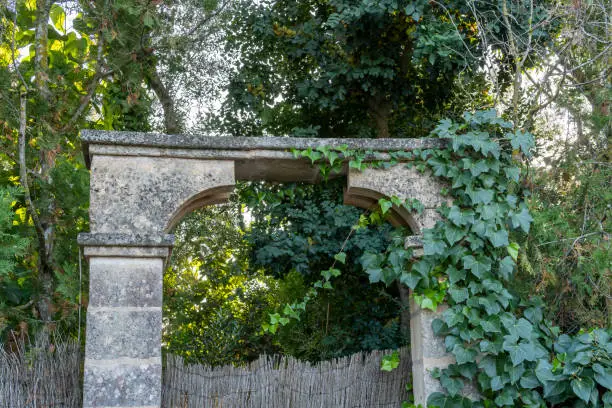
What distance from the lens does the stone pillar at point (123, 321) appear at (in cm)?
416

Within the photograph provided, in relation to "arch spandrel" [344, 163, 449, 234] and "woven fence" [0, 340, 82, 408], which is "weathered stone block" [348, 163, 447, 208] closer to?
"arch spandrel" [344, 163, 449, 234]

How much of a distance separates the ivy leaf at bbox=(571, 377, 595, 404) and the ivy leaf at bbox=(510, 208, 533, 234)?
1021mm

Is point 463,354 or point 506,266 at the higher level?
point 506,266

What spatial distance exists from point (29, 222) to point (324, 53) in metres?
3.92

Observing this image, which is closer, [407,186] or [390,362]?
[407,186]

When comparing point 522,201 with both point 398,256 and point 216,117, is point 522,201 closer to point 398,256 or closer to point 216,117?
point 398,256

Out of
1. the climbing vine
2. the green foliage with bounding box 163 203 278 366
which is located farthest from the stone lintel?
the green foliage with bounding box 163 203 278 366

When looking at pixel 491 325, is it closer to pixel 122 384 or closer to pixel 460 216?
pixel 460 216

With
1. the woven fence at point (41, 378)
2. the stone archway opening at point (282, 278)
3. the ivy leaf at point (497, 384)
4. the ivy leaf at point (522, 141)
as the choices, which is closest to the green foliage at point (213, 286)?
the stone archway opening at point (282, 278)

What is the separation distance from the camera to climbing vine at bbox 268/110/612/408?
435 centimetres

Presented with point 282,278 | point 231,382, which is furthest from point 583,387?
point 282,278

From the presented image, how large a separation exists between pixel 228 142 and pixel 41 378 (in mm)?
2014

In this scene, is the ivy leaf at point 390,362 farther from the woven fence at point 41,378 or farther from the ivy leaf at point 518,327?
the woven fence at point 41,378

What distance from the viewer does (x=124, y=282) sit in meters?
4.32
